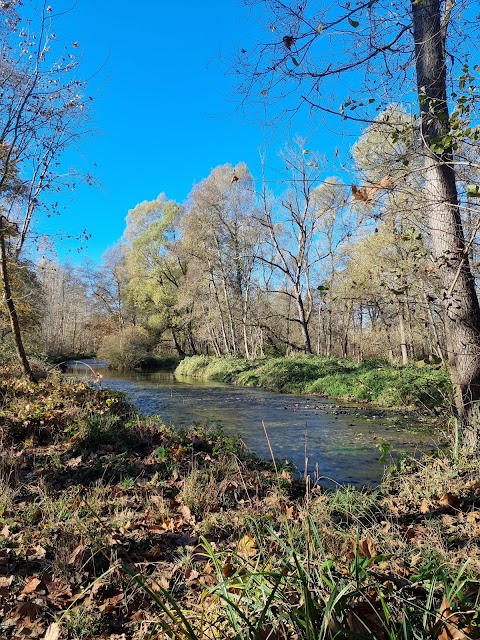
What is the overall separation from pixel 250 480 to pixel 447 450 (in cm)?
251

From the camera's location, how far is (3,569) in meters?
2.91

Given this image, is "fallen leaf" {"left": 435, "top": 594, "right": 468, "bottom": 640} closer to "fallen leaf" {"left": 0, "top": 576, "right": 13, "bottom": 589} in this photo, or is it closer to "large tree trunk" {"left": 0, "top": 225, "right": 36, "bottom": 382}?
"fallen leaf" {"left": 0, "top": 576, "right": 13, "bottom": 589}

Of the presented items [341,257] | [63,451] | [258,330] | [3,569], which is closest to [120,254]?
[258,330]

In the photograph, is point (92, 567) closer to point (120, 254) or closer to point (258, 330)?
point (258, 330)

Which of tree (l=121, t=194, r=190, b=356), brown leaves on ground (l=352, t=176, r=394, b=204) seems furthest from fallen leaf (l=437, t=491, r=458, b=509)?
tree (l=121, t=194, r=190, b=356)

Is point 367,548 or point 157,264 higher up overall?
point 157,264

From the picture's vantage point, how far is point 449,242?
179 inches

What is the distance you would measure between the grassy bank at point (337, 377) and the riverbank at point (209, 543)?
5.59 metres

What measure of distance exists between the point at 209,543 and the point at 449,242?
3.87 metres

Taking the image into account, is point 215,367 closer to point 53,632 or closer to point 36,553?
point 36,553

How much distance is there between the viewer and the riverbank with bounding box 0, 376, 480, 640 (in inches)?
65.0

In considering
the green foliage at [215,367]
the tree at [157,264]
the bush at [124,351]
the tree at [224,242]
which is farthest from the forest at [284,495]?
the tree at [157,264]

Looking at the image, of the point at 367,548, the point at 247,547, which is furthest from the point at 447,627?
→ the point at 247,547

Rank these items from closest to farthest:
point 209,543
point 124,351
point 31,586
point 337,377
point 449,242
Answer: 1. point 31,586
2. point 209,543
3. point 449,242
4. point 337,377
5. point 124,351
